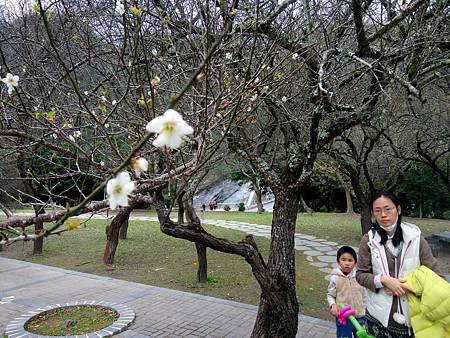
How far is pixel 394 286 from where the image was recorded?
89.5 inches

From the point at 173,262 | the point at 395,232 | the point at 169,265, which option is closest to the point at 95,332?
the point at 395,232

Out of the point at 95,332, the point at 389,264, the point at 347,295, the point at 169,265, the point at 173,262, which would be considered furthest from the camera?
the point at 173,262

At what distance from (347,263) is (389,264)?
1048mm

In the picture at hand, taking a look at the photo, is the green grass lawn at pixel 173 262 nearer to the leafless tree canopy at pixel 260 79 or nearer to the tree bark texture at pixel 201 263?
the tree bark texture at pixel 201 263

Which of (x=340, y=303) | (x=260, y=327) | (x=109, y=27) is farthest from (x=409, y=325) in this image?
(x=109, y=27)

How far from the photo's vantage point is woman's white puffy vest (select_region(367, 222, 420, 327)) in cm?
235

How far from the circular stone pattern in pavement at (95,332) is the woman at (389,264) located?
123 inches

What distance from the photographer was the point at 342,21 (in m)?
4.29

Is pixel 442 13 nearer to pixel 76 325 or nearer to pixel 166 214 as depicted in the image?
pixel 166 214

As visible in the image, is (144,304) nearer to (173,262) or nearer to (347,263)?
(173,262)

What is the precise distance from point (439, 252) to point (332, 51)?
7560mm

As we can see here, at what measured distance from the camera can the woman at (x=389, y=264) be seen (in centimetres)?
232

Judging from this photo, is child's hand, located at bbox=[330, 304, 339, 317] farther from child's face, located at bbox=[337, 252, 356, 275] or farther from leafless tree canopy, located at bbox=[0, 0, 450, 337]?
leafless tree canopy, located at bbox=[0, 0, 450, 337]

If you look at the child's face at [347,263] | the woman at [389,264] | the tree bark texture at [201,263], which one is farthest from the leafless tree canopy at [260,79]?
the tree bark texture at [201,263]
